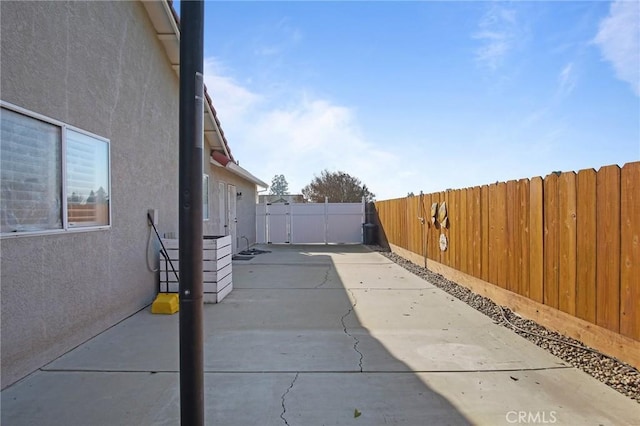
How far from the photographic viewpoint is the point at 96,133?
14.5 feet

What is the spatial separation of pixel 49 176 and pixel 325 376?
3.28 m

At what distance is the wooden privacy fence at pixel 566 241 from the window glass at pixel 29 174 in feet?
17.4

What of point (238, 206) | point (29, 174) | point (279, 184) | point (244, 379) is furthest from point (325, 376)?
point (279, 184)

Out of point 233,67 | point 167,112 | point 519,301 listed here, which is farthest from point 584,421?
point 233,67

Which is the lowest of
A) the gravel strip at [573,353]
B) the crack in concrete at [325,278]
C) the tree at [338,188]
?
the crack in concrete at [325,278]

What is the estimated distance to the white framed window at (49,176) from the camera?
3143 mm

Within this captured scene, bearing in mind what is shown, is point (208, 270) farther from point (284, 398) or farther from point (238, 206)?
point (238, 206)

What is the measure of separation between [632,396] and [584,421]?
650mm

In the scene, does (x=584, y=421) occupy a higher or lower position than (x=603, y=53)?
lower

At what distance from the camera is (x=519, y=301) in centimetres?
510

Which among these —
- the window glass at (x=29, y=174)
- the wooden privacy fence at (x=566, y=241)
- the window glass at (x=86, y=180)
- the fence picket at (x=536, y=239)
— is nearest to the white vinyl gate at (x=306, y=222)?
the wooden privacy fence at (x=566, y=241)

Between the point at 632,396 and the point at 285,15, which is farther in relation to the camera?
the point at 285,15

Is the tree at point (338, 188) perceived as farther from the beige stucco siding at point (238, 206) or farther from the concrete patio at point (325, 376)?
the concrete patio at point (325, 376)

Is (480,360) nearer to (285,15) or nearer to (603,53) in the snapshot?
(603,53)
